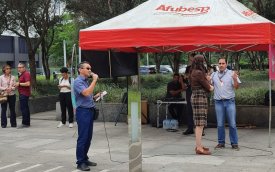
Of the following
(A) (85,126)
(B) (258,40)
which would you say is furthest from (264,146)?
(A) (85,126)

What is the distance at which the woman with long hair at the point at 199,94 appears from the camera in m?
8.72

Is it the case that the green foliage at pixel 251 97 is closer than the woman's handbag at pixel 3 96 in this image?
Yes

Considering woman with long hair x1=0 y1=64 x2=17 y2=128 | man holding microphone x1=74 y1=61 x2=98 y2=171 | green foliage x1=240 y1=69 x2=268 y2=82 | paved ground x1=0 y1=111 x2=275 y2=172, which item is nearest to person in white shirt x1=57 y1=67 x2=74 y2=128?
paved ground x1=0 y1=111 x2=275 y2=172

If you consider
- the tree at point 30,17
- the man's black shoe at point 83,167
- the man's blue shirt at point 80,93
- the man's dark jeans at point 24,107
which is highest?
the tree at point 30,17

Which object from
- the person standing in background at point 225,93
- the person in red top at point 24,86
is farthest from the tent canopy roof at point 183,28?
the person in red top at point 24,86

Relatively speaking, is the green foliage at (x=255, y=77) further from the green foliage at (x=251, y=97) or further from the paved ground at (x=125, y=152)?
the paved ground at (x=125, y=152)

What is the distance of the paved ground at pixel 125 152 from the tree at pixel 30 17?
23.8 ft

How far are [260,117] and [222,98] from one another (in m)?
3.70

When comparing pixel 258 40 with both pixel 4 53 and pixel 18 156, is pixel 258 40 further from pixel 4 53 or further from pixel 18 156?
pixel 4 53

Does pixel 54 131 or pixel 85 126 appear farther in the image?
pixel 54 131

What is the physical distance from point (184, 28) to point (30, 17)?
40.1ft

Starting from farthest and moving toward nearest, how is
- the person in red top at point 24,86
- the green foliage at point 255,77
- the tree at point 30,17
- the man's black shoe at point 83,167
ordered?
the green foliage at point 255,77, the tree at point 30,17, the person in red top at point 24,86, the man's black shoe at point 83,167

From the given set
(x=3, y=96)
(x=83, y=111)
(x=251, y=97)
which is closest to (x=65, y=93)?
(x=3, y=96)

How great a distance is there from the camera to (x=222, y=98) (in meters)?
9.12
